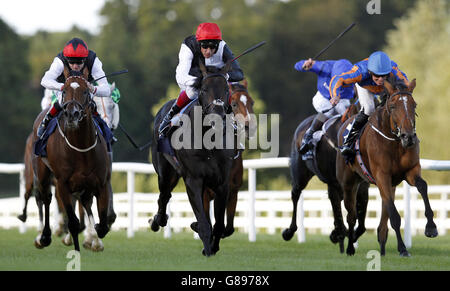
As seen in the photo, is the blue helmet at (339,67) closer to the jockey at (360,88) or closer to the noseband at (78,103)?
the jockey at (360,88)

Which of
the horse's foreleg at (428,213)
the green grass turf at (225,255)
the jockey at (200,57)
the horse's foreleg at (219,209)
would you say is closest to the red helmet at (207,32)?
the jockey at (200,57)

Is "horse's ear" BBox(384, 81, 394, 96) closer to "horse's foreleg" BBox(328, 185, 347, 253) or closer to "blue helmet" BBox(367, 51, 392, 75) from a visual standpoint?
"blue helmet" BBox(367, 51, 392, 75)

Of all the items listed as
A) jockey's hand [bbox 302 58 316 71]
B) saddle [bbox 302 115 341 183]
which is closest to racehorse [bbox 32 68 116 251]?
saddle [bbox 302 115 341 183]

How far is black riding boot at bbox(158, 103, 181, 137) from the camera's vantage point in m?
10.2

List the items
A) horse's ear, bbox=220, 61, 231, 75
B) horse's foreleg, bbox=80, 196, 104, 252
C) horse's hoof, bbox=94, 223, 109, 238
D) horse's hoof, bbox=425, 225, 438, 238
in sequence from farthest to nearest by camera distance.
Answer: horse's foreleg, bbox=80, 196, 104, 252 → horse's hoof, bbox=94, 223, 109, 238 → horse's ear, bbox=220, 61, 231, 75 → horse's hoof, bbox=425, 225, 438, 238

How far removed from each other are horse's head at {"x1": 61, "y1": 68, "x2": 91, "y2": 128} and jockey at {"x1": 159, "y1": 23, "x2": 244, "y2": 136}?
0.95 meters

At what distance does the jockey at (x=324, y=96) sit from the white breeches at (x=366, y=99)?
116 cm

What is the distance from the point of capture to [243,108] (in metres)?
12.6

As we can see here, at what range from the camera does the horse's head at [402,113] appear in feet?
30.7

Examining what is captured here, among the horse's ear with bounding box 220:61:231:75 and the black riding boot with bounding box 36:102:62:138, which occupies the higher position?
the horse's ear with bounding box 220:61:231:75

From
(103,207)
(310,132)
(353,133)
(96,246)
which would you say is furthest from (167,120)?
(310,132)

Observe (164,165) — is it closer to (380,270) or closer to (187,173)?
(187,173)

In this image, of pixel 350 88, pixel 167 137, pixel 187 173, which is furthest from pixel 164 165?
pixel 350 88

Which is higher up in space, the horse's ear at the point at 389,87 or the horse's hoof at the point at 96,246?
the horse's ear at the point at 389,87
